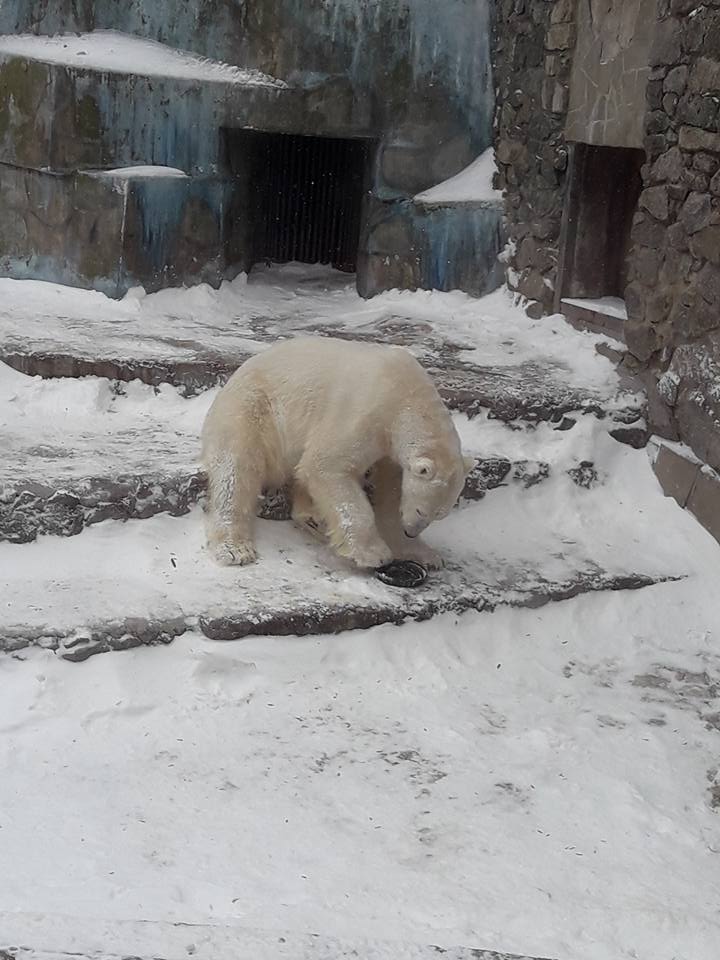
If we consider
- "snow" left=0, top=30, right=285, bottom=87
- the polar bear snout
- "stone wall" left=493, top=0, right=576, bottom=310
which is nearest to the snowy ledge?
"snow" left=0, top=30, right=285, bottom=87

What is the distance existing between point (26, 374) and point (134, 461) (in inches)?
42.3

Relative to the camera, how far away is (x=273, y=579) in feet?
12.2

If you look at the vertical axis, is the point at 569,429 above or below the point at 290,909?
above

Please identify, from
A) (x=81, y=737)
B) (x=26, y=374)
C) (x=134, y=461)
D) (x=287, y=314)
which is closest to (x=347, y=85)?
(x=287, y=314)

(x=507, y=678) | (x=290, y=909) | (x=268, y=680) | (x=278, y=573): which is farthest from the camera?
(x=278, y=573)

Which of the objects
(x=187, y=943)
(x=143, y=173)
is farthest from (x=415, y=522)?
(x=143, y=173)

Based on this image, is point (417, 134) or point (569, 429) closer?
point (569, 429)

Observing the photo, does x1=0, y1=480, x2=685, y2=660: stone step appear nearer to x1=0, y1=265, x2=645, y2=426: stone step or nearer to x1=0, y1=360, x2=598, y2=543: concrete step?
x1=0, y1=360, x2=598, y2=543: concrete step

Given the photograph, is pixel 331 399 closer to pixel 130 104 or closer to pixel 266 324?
pixel 266 324

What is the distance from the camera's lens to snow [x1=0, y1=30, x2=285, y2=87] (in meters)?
6.72

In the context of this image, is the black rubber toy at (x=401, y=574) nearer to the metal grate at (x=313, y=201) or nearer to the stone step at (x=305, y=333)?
the stone step at (x=305, y=333)

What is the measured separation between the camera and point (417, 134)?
7.36 meters

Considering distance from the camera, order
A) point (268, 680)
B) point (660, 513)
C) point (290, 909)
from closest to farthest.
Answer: point (290, 909) → point (268, 680) → point (660, 513)

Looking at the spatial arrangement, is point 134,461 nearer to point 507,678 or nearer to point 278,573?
point 278,573
